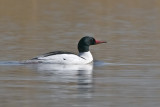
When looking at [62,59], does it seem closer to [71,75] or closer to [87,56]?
[87,56]

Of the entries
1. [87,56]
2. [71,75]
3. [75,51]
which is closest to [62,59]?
[87,56]

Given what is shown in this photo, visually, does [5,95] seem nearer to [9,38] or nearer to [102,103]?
[102,103]

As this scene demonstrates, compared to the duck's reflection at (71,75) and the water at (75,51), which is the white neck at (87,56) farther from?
the duck's reflection at (71,75)

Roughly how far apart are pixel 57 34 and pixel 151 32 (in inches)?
118

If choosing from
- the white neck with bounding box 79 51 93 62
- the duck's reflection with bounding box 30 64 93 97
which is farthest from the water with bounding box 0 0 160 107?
the white neck with bounding box 79 51 93 62

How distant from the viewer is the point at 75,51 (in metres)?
22.5

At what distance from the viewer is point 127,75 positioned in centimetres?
1662

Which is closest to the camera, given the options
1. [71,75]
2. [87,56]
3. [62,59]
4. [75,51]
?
[71,75]

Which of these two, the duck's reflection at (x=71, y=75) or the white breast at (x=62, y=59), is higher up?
the white breast at (x=62, y=59)

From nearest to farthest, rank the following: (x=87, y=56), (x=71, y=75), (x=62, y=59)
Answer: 1. (x=71, y=75)
2. (x=62, y=59)
3. (x=87, y=56)

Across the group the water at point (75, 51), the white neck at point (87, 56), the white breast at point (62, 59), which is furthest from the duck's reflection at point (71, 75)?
the white neck at point (87, 56)

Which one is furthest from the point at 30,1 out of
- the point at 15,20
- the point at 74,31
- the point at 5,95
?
the point at 5,95

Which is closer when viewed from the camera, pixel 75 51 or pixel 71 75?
pixel 71 75

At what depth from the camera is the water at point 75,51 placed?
13711 millimetres
